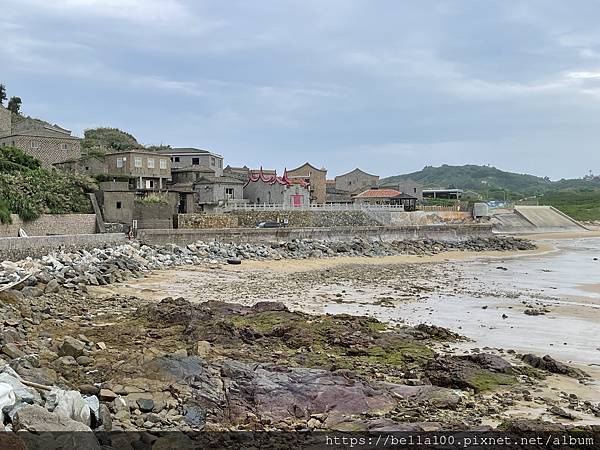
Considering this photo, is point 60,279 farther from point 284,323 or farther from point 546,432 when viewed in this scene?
point 546,432

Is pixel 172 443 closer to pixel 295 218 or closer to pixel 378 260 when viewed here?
pixel 378 260

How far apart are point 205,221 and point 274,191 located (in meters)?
10.8

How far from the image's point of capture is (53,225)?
31.1m

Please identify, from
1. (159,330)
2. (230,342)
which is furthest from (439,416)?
(159,330)

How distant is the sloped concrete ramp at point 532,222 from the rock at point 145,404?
65.5 metres

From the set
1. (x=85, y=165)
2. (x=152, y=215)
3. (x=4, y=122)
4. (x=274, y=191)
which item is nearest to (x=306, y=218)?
(x=274, y=191)

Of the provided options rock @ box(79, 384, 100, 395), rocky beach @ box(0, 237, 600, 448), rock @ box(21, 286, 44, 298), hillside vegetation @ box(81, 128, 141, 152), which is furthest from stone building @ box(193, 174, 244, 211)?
rock @ box(79, 384, 100, 395)

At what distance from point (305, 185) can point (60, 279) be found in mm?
34595

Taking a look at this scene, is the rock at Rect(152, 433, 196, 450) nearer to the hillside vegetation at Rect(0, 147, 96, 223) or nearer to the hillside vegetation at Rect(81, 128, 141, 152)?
the hillside vegetation at Rect(0, 147, 96, 223)

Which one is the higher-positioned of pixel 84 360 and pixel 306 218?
pixel 306 218

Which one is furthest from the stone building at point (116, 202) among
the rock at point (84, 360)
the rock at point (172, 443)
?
the rock at point (172, 443)

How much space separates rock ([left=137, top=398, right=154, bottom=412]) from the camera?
7.69m

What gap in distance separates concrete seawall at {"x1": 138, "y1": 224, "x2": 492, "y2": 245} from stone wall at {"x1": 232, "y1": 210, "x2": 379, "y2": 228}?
4249mm

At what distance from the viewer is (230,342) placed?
12195 millimetres
